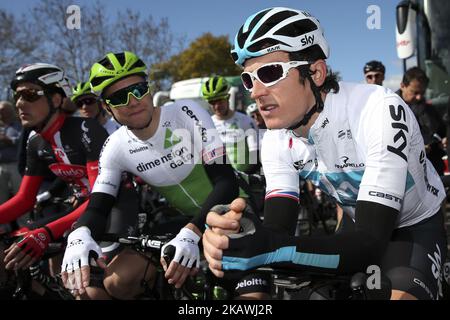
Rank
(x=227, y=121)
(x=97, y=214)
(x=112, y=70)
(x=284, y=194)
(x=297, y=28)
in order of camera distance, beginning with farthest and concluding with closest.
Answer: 1. (x=227, y=121)
2. (x=112, y=70)
3. (x=97, y=214)
4. (x=284, y=194)
5. (x=297, y=28)

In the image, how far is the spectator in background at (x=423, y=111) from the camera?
6250 millimetres

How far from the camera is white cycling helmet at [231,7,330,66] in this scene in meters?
2.41

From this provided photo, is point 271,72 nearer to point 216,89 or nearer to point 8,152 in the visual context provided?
point 216,89

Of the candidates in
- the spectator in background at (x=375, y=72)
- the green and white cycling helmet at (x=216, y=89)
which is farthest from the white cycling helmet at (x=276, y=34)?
the green and white cycling helmet at (x=216, y=89)

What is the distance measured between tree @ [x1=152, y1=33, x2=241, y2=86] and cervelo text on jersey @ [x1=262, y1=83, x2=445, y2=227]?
41.4m

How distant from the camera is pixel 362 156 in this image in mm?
2373

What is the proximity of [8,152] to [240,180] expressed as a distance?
19.4 ft

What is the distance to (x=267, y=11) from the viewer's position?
2.57 m

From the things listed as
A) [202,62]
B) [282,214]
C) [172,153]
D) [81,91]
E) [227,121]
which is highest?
[202,62]

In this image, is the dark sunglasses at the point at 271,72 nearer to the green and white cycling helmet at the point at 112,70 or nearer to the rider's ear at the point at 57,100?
the green and white cycling helmet at the point at 112,70

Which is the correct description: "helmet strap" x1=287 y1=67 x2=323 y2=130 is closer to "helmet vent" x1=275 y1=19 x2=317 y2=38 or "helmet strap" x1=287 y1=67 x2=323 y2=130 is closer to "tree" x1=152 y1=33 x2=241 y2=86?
"helmet vent" x1=275 y1=19 x2=317 y2=38

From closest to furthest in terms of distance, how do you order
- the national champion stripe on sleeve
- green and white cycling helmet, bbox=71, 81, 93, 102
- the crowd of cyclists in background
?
the crowd of cyclists in background < the national champion stripe on sleeve < green and white cycling helmet, bbox=71, 81, 93, 102

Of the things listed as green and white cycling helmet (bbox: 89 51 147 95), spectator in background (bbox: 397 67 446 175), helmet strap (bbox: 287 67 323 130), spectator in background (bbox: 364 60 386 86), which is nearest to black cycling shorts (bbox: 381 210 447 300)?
helmet strap (bbox: 287 67 323 130)

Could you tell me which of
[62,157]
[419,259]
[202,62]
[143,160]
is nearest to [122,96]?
[143,160]
